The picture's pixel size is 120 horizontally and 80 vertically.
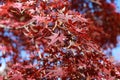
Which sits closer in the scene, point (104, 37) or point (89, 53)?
point (89, 53)

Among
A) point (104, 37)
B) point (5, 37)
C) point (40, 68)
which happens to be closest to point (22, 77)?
point (40, 68)

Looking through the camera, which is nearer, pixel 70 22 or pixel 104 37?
pixel 70 22

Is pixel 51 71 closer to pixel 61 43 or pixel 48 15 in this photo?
pixel 61 43

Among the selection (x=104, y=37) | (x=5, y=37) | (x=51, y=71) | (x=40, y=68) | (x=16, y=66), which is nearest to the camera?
(x=51, y=71)

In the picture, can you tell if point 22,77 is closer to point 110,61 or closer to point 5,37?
point 110,61

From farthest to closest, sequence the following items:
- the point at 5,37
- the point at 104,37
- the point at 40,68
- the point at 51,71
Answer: the point at 104,37, the point at 5,37, the point at 40,68, the point at 51,71

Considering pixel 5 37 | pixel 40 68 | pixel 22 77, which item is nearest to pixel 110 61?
pixel 40 68

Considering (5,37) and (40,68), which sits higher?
(5,37)

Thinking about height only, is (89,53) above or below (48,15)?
below

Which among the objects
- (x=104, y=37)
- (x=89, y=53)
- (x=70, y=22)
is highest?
(x=104, y=37)

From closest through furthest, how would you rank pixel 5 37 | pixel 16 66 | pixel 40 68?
pixel 40 68 < pixel 16 66 < pixel 5 37
